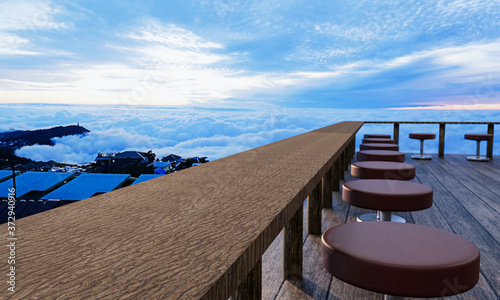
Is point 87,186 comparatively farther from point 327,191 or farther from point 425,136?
point 327,191

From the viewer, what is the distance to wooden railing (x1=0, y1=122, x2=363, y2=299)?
0.43m

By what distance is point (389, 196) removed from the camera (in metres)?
1.77

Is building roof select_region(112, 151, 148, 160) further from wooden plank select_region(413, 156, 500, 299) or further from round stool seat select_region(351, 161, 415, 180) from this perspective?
round stool seat select_region(351, 161, 415, 180)

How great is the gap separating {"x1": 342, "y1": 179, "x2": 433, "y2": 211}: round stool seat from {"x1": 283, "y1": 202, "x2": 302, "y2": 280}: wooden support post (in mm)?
322

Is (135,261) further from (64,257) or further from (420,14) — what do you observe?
(420,14)

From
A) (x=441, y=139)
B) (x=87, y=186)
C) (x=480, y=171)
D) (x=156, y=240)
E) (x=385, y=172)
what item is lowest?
(x=87, y=186)

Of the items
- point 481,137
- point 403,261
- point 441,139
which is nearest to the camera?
point 403,261

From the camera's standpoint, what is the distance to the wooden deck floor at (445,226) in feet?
6.20

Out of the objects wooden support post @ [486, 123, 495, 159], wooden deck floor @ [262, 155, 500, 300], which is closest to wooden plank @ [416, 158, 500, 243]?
wooden deck floor @ [262, 155, 500, 300]

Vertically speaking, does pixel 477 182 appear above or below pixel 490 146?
below

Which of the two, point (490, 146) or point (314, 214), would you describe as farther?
point (490, 146)

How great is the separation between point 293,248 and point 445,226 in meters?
1.80

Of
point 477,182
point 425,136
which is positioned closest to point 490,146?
point 425,136

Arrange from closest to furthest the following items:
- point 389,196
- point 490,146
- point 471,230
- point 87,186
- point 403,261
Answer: point 403,261
point 389,196
point 471,230
point 490,146
point 87,186
